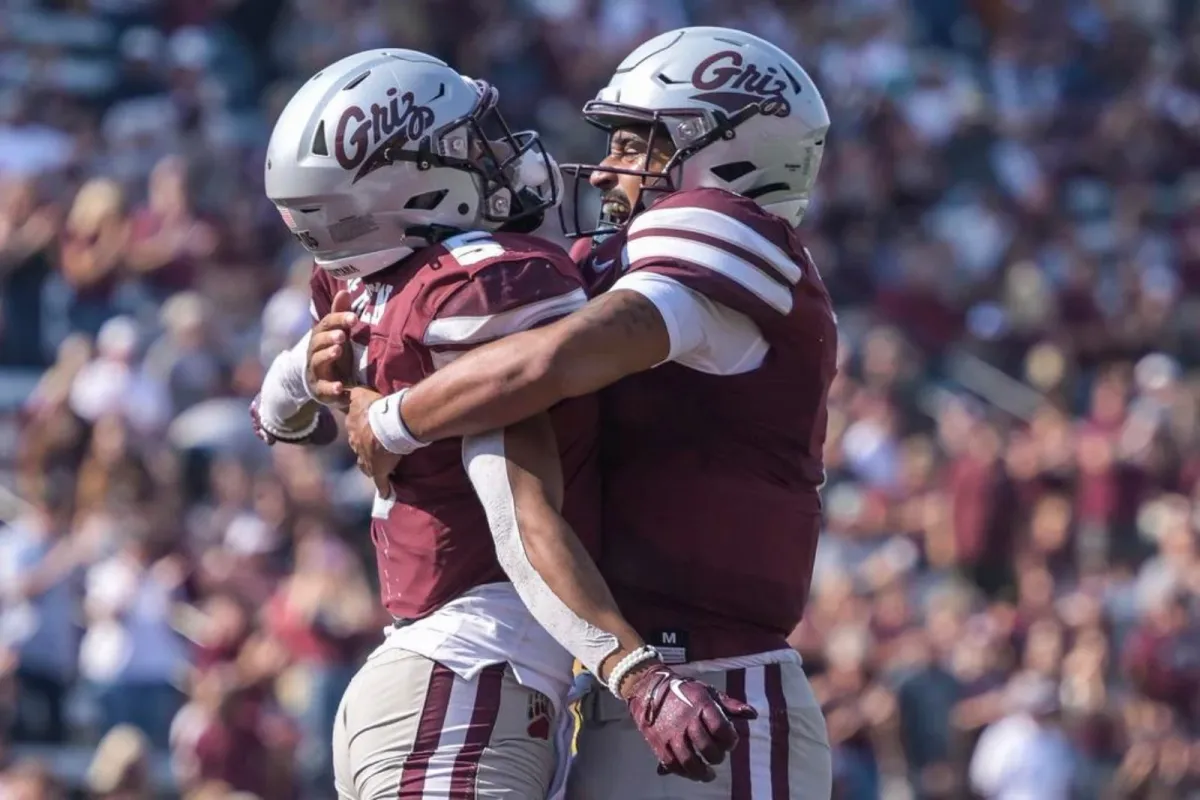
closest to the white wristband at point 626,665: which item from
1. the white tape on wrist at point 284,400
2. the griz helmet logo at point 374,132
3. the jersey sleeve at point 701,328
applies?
the jersey sleeve at point 701,328

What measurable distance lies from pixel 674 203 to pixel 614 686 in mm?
835

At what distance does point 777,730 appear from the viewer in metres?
4.09

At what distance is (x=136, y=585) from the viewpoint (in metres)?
9.74

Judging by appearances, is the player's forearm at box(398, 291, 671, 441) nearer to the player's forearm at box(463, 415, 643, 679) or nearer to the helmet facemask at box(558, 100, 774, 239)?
the player's forearm at box(463, 415, 643, 679)

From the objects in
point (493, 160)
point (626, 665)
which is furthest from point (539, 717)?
point (493, 160)

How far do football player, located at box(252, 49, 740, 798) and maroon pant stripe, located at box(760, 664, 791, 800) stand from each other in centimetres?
36

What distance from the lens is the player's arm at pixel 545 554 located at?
3.80m

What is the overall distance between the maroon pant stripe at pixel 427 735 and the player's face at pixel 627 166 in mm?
984

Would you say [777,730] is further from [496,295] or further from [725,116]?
[725,116]

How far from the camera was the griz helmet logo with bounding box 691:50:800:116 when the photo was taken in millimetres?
4383

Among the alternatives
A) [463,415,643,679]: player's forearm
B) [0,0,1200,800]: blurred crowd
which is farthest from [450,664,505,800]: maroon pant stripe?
[0,0,1200,800]: blurred crowd

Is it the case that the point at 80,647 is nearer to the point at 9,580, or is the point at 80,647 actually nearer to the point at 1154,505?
the point at 9,580

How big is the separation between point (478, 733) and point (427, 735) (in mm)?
89

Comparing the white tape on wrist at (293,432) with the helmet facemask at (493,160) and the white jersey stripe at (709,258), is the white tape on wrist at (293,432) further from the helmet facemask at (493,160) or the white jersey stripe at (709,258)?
the white jersey stripe at (709,258)
